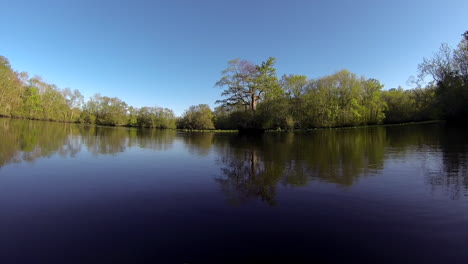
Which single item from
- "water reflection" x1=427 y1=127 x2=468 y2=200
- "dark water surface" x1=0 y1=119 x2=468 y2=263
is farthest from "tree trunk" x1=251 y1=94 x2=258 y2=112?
"dark water surface" x1=0 y1=119 x2=468 y2=263

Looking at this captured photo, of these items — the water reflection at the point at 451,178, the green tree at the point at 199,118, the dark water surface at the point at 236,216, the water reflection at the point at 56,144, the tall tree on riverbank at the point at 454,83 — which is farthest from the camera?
the green tree at the point at 199,118

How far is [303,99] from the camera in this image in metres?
56.7

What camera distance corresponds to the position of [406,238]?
4.06 meters

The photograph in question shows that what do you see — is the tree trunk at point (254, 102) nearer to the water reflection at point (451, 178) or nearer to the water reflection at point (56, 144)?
the water reflection at point (56, 144)

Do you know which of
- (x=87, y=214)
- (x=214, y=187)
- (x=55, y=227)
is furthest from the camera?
(x=214, y=187)

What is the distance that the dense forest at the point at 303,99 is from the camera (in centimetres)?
4259

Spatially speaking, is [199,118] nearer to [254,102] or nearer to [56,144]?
[254,102]

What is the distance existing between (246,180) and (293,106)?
50311 millimetres

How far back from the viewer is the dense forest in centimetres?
4259

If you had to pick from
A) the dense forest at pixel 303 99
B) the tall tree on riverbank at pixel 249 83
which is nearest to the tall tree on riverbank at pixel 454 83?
the dense forest at pixel 303 99

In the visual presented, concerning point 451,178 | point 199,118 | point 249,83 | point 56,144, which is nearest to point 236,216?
point 451,178

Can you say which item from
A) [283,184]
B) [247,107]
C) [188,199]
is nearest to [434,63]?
[247,107]

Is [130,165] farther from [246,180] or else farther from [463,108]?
[463,108]

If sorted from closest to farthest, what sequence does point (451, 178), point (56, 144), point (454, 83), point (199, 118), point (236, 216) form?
point (236, 216), point (451, 178), point (56, 144), point (454, 83), point (199, 118)
